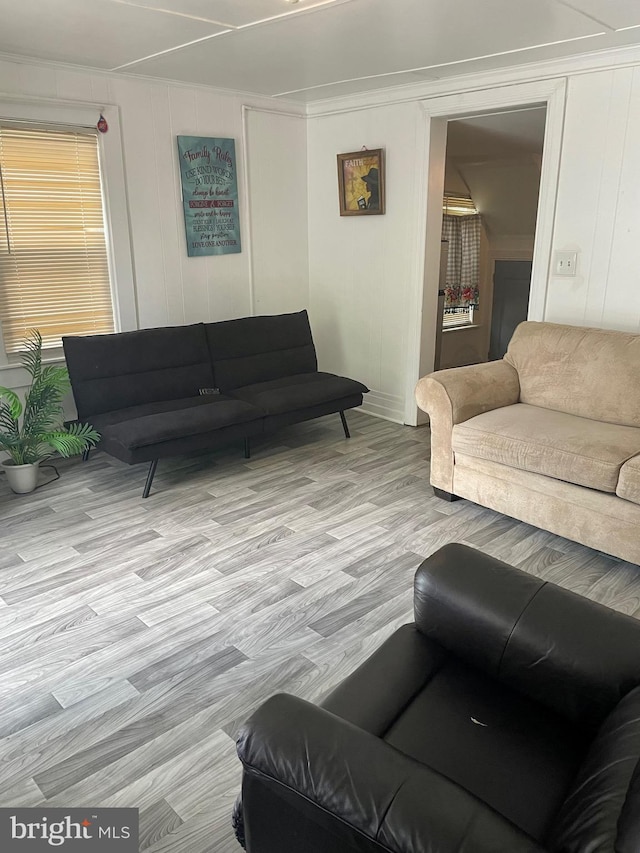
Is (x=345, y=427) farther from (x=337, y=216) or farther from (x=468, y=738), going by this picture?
(x=468, y=738)

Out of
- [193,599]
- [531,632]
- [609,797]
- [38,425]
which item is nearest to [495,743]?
[531,632]

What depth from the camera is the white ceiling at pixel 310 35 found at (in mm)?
2693

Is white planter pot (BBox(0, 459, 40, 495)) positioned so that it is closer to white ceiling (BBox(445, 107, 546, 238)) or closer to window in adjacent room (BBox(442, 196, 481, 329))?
white ceiling (BBox(445, 107, 546, 238))

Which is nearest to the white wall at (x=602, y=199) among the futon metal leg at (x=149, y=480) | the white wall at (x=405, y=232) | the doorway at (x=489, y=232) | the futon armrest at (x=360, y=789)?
the white wall at (x=405, y=232)

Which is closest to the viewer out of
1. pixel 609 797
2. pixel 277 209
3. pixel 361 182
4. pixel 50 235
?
pixel 609 797

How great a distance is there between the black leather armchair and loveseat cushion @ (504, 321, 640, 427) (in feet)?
6.09

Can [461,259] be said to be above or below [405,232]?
below

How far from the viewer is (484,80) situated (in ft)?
12.5

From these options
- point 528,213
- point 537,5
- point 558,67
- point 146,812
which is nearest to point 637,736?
point 146,812

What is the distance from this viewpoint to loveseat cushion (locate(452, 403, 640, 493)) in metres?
2.78

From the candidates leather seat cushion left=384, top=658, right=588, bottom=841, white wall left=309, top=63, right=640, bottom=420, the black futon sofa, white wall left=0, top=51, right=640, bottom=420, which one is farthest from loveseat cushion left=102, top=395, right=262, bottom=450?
leather seat cushion left=384, top=658, right=588, bottom=841

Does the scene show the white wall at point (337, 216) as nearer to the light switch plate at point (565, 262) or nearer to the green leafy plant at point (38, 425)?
the light switch plate at point (565, 262)

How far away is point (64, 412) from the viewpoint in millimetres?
4094

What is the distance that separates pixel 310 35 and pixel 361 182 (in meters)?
1.60
